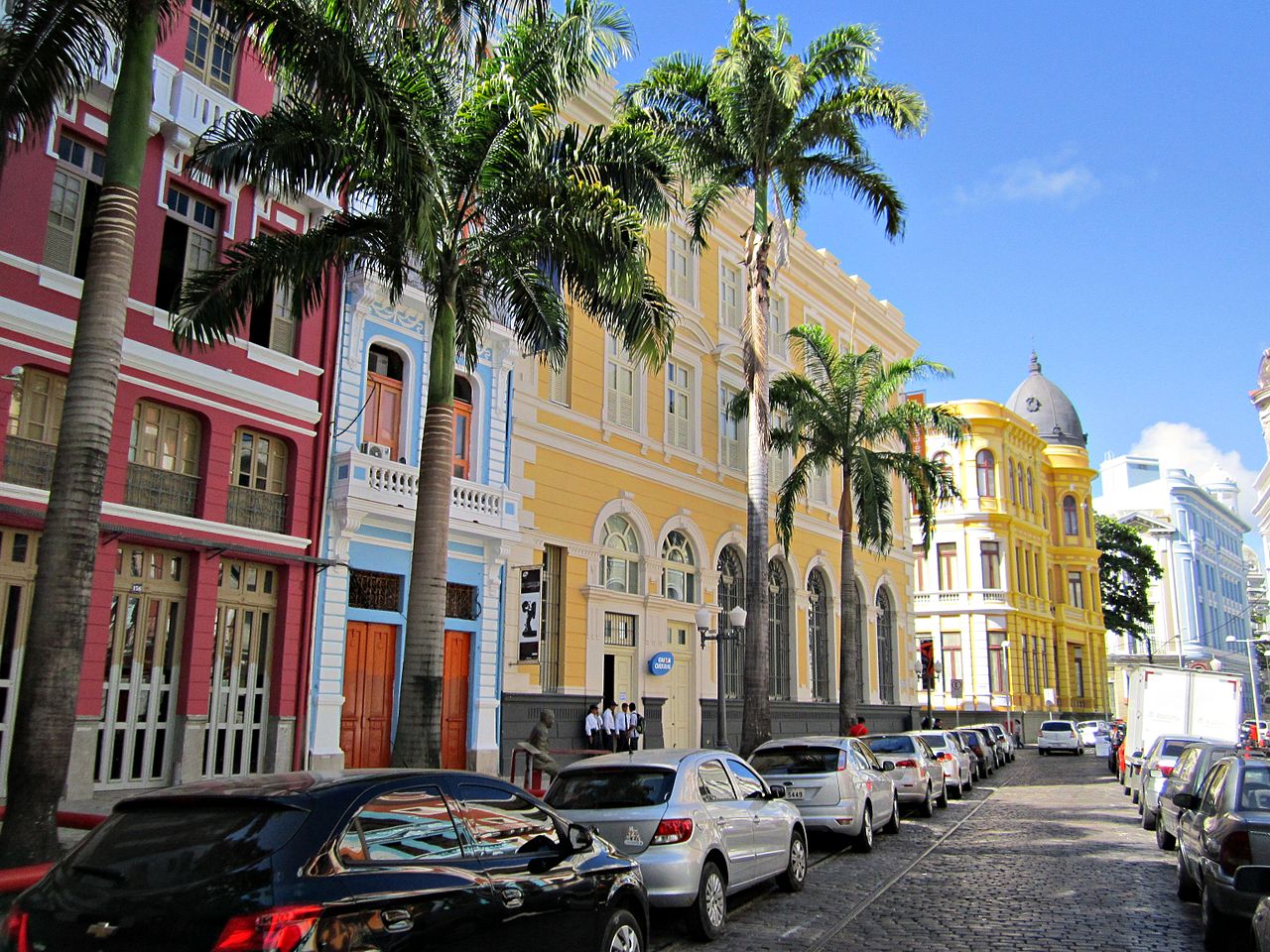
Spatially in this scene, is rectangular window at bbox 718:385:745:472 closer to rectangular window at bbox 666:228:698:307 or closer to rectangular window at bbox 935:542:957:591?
rectangular window at bbox 666:228:698:307

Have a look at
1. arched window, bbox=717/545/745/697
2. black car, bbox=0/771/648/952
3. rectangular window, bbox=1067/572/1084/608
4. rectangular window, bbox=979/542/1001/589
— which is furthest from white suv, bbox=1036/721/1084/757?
black car, bbox=0/771/648/952

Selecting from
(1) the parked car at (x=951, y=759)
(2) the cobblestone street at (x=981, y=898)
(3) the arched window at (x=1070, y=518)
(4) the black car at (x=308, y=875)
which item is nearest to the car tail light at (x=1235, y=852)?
(2) the cobblestone street at (x=981, y=898)

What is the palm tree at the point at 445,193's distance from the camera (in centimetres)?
1232

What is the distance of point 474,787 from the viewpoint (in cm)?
575

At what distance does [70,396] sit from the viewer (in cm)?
923

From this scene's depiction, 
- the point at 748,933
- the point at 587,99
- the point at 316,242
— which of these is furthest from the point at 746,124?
the point at 748,933

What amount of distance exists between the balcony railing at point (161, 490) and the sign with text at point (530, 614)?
281 inches

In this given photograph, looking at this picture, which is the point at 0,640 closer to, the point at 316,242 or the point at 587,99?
the point at 316,242

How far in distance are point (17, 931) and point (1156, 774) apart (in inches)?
692

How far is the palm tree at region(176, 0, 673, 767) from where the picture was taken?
40.4 feet

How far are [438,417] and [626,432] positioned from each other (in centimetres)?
1317

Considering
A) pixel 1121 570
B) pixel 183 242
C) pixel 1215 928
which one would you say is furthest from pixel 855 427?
pixel 1121 570

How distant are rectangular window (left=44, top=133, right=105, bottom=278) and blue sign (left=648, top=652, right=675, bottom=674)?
1549 cm

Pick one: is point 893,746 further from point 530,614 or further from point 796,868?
point 796,868
